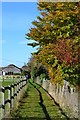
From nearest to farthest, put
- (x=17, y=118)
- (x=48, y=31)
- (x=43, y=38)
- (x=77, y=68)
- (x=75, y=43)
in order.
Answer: (x=17, y=118) → (x=77, y=68) → (x=75, y=43) → (x=48, y=31) → (x=43, y=38)

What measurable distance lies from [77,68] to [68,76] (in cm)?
112

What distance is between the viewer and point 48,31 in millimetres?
26234

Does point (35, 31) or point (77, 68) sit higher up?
point (35, 31)

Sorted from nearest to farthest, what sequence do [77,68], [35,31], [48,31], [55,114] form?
1. [55,114]
2. [77,68]
3. [48,31]
4. [35,31]

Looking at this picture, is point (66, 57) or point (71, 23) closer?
point (66, 57)

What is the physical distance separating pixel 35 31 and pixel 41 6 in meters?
2.91

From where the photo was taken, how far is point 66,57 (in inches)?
645

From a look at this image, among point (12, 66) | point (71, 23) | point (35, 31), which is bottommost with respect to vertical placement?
point (71, 23)

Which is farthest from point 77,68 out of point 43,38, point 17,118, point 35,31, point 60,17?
point 35,31

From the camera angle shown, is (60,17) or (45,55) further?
(45,55)

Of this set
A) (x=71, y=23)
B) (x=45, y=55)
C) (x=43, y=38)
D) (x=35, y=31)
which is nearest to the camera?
(x=71, y=23)

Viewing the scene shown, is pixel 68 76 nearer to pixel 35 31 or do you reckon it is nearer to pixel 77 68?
pixel 77 68

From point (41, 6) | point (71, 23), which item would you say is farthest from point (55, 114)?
point (41, 6)

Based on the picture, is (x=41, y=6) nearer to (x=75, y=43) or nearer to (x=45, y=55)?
(x=45, y=55)
